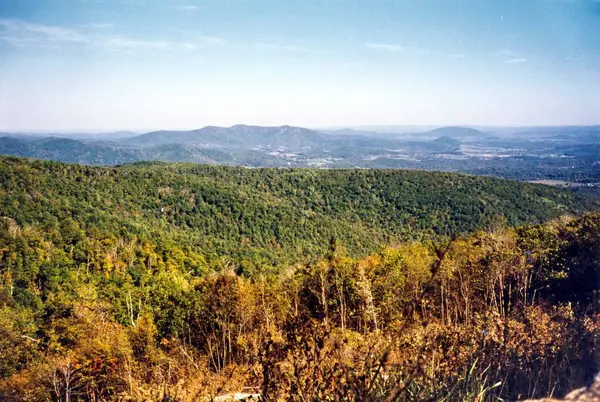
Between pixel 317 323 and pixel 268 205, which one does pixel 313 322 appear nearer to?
pixel 317 323

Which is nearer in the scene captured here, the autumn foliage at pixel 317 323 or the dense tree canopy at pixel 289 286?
the autumn foliage at pixel 317 323

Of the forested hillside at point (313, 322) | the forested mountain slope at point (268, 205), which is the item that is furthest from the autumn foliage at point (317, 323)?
the forested mountain slope at point (268, 205)

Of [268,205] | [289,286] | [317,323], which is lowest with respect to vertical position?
[268,205]

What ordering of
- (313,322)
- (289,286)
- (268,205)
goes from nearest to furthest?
1. (313,322)
2. (289,286)
3. (268,205)

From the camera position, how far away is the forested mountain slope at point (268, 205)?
49562 millimetres

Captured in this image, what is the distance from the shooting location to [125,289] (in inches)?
1099

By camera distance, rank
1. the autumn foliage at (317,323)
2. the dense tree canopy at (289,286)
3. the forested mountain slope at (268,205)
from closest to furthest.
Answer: the autumn foliage at (317,323)
the dense tree canopy at (289,286)
the forested mountain slope at (268,205)

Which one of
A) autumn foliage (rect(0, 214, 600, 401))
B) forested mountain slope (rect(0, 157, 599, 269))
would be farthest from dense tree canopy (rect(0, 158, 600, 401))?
forested mountain slope (rect(0, 157, 599, 269))

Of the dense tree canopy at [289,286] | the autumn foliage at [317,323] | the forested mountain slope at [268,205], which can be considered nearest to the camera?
the autumn foliage at [317,323]

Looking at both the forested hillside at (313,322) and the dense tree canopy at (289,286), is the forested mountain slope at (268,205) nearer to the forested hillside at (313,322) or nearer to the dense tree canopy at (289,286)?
the dense tree canopy at (289,286)

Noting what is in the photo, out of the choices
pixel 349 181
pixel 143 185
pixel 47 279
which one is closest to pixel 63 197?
pixel 143 185

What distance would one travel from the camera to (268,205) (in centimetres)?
6781

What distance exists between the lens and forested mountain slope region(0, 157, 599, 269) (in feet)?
163

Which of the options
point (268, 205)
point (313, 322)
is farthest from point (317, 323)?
point (268, 205)
